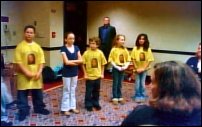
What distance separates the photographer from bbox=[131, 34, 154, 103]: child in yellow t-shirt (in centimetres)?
362

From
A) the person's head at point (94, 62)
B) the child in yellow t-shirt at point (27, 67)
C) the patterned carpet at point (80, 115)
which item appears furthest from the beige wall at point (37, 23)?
the patterned carpet at point (80, 115)

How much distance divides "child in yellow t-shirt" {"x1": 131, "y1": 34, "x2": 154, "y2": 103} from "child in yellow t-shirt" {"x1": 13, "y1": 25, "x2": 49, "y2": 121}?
148 cm

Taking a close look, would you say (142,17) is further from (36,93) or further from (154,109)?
(154,109)

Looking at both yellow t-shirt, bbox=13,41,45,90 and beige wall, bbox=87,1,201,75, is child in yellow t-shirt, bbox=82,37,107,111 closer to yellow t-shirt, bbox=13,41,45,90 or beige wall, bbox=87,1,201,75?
yellow t-shirt, bbox=13,41,45,90

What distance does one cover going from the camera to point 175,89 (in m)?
0.91

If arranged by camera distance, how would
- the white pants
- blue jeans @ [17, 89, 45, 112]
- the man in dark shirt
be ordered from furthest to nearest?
the man in dark shirt, the white pants, blue jeans @ [17, 89, 45, 112]

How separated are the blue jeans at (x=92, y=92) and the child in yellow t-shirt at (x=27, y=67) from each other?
0.63 m

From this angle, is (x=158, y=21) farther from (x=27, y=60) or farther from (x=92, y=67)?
(x=27, y=60)

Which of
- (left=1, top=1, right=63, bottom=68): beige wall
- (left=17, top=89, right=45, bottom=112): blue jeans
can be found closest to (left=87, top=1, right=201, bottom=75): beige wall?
(left=1, top=1, right=63, bottom=68): beige wall

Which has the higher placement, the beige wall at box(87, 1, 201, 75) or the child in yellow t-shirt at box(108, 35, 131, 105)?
the beige wall at box(87, 1, 201, 75)

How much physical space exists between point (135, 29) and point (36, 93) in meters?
2.92

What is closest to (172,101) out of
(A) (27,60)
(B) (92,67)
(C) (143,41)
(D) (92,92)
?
(A) (27,60)

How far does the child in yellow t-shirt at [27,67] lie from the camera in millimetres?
2719

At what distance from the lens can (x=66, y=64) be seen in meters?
2.90
